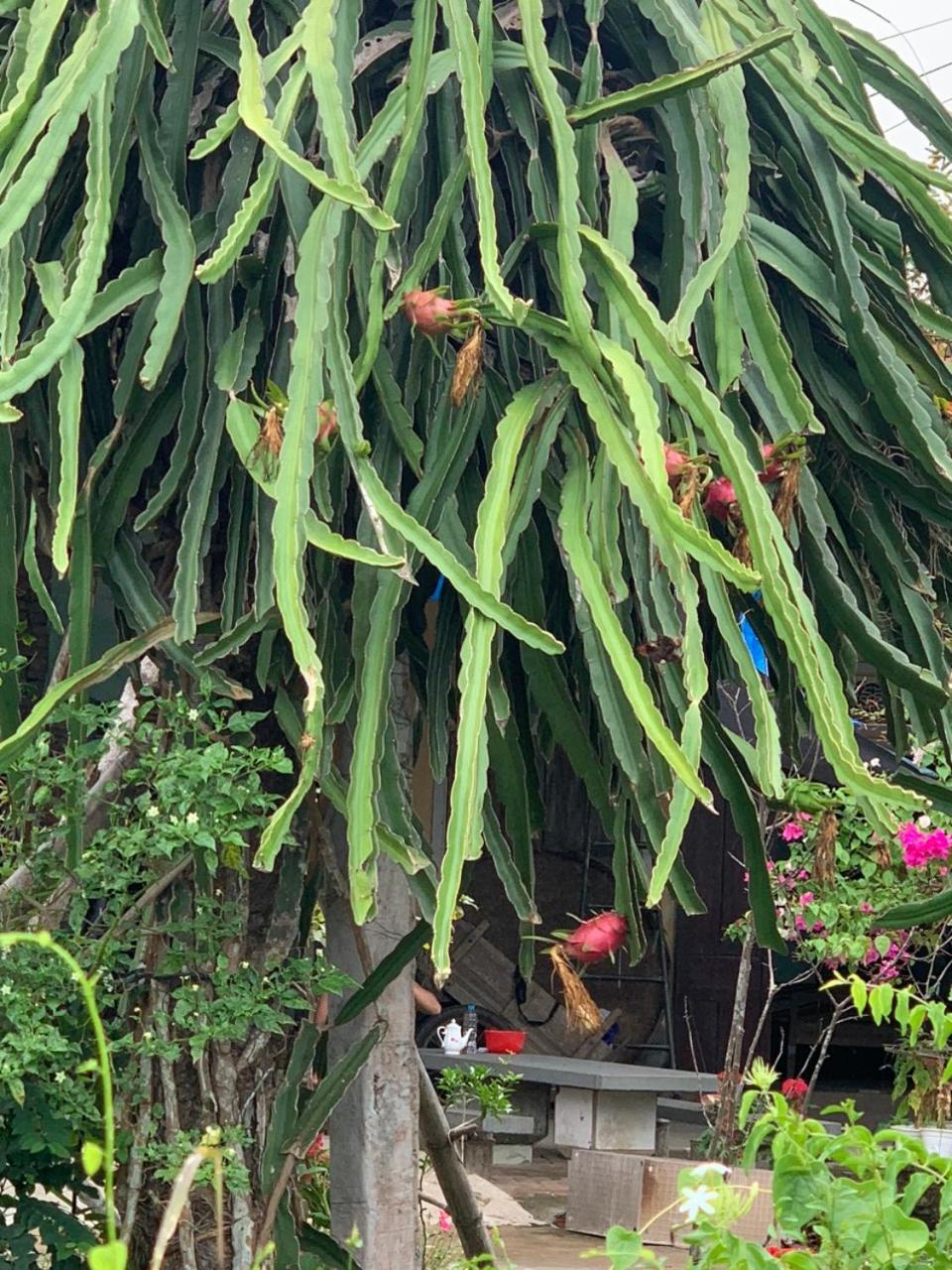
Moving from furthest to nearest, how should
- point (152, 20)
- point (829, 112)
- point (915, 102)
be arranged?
point (915, 102) → point (829, 112) → point (152, 20)

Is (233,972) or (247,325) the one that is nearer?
(247,325)

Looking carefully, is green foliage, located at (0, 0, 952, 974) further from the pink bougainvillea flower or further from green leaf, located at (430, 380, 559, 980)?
the pink bougainvillea flower

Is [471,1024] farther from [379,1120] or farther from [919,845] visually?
[379,1120]

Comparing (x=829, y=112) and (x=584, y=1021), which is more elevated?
(x=829, y=112)

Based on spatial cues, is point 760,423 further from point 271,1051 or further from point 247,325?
point 271,1051

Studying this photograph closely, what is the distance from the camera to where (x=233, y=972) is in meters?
2.05

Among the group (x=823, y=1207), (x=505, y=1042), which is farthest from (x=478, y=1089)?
(x=505, y=1042)

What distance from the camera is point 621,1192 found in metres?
5.25

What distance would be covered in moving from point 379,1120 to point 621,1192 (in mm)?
3335

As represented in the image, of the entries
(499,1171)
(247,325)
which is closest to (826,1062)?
(499,1171)

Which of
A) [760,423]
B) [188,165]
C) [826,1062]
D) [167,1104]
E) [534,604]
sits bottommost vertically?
[826,1062]

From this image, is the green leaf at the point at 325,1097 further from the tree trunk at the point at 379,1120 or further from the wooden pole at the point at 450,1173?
the wooden pole at the point at 450,1173

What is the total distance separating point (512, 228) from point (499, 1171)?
5.24m

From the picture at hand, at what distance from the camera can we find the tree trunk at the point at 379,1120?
2145 mm
